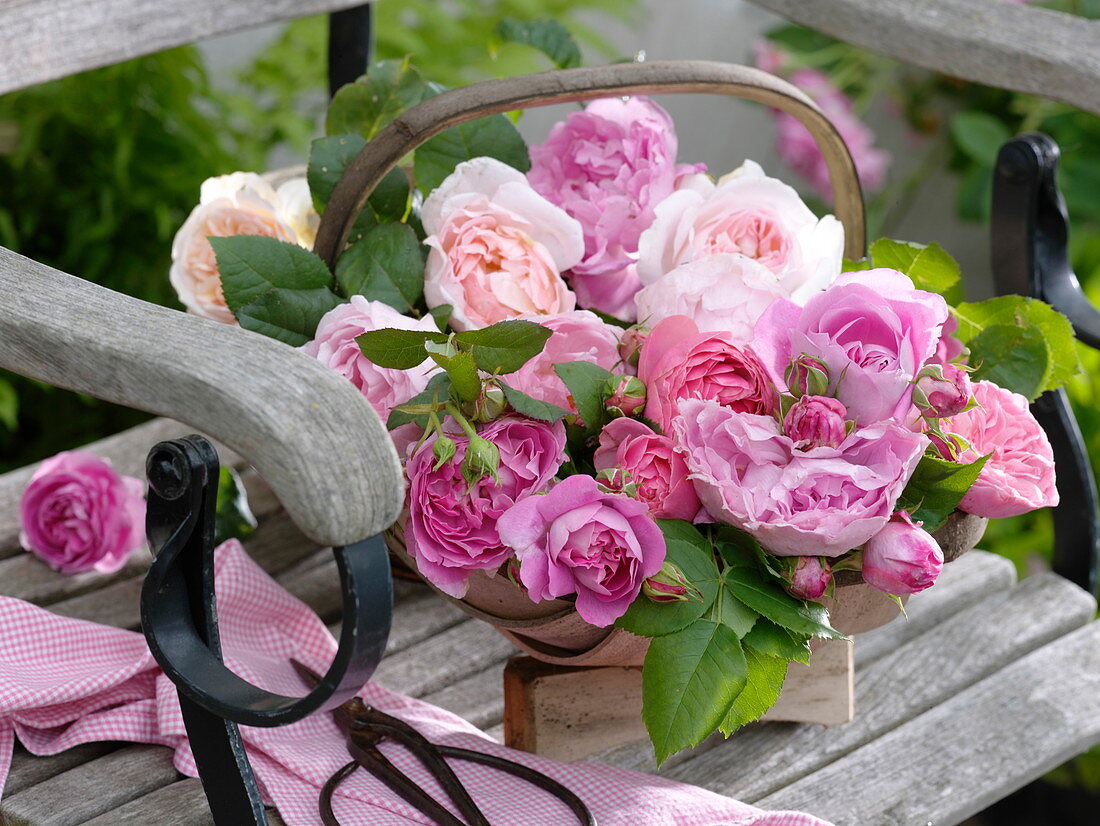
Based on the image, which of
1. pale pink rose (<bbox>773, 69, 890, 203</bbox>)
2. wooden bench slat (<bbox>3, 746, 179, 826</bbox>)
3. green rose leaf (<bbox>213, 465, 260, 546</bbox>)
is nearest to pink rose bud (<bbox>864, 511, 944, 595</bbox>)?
wooden bench slat (<bbox>3, 746, 179, 826</bbox>)

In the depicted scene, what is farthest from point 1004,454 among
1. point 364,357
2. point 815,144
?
point 815,144

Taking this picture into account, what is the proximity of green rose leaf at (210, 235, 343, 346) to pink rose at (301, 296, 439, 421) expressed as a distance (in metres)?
0.06

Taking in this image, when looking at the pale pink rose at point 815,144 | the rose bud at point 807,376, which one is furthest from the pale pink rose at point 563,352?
the pale pink rose at point 815,144

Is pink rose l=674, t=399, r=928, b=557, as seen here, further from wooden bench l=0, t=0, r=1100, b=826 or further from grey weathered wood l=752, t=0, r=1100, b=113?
grey weathered wood l=752, t=0, r=1100, b=113

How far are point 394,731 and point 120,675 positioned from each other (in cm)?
19

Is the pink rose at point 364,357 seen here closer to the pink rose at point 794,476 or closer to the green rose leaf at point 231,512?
the pink rose at point 794,476

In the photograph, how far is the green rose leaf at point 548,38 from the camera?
952 millimetres

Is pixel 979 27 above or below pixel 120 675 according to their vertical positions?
above

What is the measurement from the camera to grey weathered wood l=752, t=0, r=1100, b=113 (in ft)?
3.49

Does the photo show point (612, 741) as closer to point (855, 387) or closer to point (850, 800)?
point (850, 800)

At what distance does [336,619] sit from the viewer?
99 centimetres

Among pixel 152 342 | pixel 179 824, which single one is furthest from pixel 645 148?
pixel 179 824

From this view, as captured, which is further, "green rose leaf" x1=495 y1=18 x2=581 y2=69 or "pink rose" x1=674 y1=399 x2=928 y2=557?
"green rose leaf" x1=495 y1=18 x2=581 y2=69

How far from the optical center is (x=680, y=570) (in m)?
0.64
